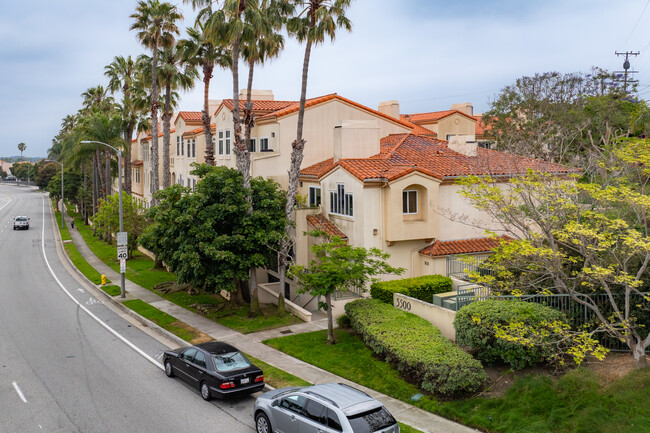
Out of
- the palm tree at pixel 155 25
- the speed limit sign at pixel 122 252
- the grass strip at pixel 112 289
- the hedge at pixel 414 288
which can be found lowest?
the grass strip at pixel 112 289

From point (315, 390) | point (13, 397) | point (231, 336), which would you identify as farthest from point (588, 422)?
point (13, 397)

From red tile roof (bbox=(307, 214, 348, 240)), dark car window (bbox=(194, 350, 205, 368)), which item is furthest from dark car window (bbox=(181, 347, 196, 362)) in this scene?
red tile roof (bbox=(307, 214, 348, 240))

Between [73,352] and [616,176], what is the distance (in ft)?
62.2

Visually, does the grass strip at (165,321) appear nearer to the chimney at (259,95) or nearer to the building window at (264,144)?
the building window at (264,144)

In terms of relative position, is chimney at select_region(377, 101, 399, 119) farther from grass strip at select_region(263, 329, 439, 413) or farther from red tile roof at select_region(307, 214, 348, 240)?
grass strip at select_region(263, 329, 439, 413)

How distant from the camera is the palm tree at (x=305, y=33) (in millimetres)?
23938

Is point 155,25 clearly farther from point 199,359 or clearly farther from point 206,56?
point 199,359

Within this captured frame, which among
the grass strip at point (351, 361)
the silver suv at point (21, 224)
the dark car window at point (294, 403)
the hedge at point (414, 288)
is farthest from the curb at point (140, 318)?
the silver suv at point (21, 224)

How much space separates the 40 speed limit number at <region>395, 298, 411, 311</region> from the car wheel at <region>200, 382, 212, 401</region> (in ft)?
26.9

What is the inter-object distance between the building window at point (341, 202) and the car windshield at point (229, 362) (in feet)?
36.1

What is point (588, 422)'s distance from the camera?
1167 cm

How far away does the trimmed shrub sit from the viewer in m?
14.8

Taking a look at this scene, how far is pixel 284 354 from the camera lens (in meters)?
19.2

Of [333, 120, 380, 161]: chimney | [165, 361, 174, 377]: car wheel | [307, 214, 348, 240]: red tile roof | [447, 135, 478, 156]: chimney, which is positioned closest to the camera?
[165, 361, 174, 377]: car wheel
